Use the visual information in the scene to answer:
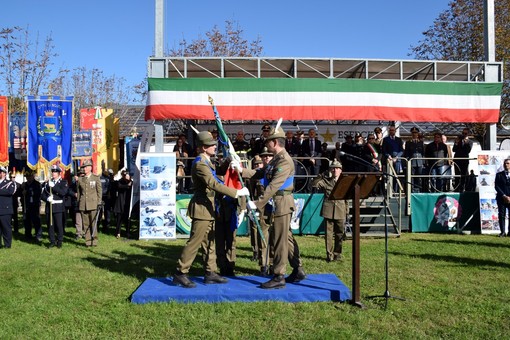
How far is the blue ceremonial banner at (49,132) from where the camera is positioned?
12852 millimetres

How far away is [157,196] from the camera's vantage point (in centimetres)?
1244

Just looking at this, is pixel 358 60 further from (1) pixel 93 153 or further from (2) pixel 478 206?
(1) pixel 93 153

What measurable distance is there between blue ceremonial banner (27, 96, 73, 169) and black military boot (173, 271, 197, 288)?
7338mm

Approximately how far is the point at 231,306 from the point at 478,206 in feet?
31.6

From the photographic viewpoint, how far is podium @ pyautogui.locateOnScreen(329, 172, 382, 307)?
20.0ft

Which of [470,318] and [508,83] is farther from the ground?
[508,83]

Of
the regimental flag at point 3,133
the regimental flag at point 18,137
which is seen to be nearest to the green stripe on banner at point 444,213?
the regimental flag at point 3,133

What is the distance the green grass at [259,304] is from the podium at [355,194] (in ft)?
0.99

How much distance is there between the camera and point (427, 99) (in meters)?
13.5

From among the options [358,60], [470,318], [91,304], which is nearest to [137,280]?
[91,304]

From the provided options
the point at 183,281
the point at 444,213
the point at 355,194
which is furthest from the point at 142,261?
the point at 444,213

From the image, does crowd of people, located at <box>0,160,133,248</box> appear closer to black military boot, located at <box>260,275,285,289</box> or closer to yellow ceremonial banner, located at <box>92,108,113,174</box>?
yellow ceremonial banner, located at <box>92,108,113,174</box>

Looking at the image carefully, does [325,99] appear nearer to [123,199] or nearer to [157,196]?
[157,196]

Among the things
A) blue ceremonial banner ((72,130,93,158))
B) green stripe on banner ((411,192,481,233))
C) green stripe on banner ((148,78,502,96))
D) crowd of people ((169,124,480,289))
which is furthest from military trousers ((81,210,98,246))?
green stripe on banner ((411,192,481,233))
